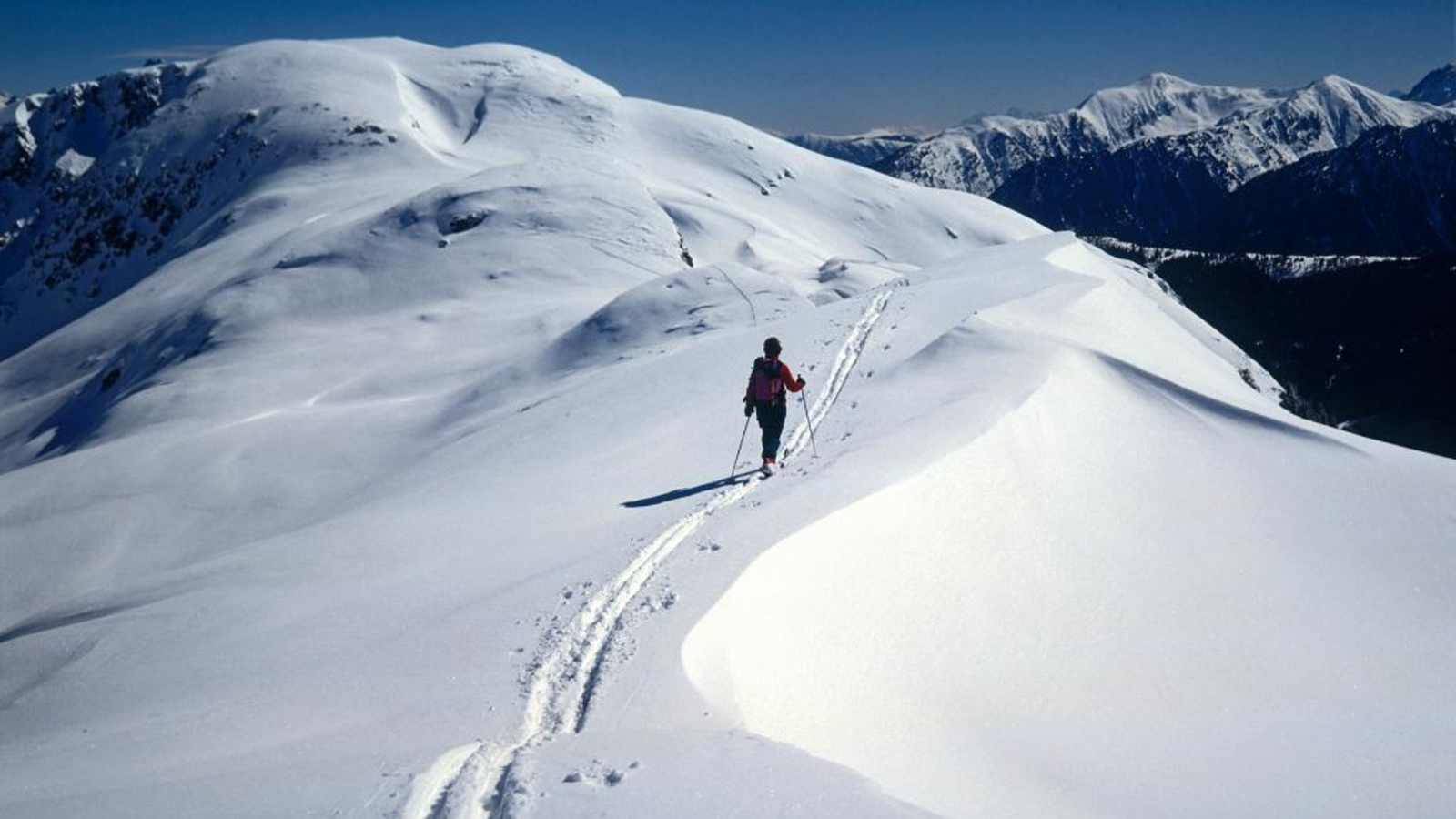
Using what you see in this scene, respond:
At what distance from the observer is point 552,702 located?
7629mm

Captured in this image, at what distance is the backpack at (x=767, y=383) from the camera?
49.0 ft

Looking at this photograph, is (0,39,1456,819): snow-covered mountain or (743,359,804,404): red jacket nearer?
(0,39,1456,819): snow-covered mountain

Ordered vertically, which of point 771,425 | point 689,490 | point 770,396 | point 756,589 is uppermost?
point 770,396

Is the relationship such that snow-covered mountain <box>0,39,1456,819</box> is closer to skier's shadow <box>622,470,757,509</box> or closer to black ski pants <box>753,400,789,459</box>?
skier's shadow <box>622,470,757,509</box>

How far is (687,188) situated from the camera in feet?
288

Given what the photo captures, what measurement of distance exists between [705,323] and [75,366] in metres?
53.7

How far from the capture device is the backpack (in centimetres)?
1493

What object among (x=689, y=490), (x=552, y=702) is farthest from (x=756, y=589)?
(x=689, y=490)

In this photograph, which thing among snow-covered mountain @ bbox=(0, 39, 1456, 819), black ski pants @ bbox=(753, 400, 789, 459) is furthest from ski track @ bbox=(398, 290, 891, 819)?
black ski pants @ bbox=(753, 400, 789, 459)

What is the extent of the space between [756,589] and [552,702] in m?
2.31

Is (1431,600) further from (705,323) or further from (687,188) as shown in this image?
(687,188)

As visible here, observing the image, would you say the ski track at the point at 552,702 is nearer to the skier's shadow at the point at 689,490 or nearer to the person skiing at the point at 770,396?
the skier's shadow at the point at 689,490

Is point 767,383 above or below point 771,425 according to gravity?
above

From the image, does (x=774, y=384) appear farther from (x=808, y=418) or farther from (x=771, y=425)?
(x=808, y=418)
